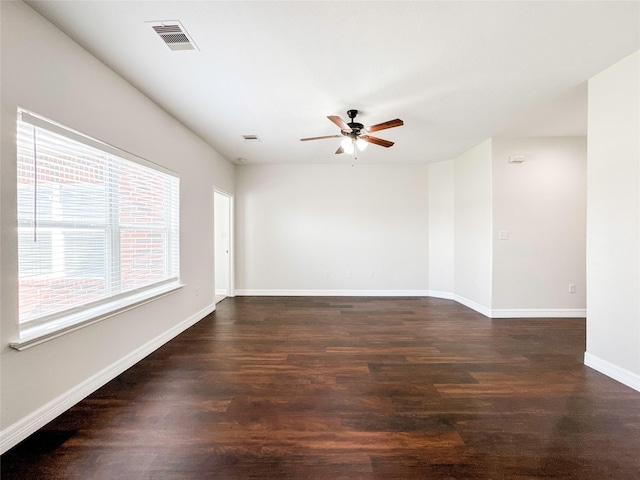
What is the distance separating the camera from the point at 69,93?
1879 millimetres

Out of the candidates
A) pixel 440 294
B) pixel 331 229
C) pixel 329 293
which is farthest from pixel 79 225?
pixel 440 294

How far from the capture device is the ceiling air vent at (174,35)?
5.68 feet

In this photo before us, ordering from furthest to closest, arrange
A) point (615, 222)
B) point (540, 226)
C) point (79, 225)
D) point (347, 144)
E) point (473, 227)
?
1. point (473, 227)
2. point (540, 226)
3. point (347, 144)
4. point (615, 222)
5. point (79, 225)

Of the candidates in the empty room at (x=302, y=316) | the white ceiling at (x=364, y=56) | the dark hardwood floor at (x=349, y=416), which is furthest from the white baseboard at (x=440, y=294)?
the white ceiling at (x=364, y=56)

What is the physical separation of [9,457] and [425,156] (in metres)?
5.67

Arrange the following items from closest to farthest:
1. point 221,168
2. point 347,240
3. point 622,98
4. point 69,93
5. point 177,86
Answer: point 69,93 < point 622,98 < point 177,86 < point 221,168 < point 347,240

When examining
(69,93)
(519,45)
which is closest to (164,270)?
(69,93)

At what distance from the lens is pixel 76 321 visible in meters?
1.88

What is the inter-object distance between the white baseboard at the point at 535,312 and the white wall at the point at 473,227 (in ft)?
0.54

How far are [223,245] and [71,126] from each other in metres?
3.87

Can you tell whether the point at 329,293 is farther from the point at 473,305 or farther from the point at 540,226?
the point at 540,226

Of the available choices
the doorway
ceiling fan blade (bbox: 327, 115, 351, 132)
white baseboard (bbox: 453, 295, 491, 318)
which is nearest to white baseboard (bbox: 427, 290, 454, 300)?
white baseboard (bbox: 453, 295, 491, 318)

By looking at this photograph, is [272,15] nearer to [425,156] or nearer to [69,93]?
Result: [69,93]

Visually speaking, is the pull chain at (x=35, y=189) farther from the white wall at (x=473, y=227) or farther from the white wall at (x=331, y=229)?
the white wall at (x=473, y=227)
